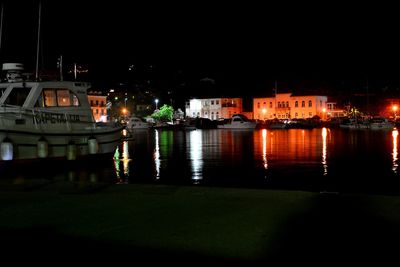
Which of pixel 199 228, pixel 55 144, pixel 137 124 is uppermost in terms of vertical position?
pixel 137 124

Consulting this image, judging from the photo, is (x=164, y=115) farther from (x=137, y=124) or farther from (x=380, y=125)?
(x=380, y=125)

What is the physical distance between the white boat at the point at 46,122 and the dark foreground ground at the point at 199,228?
930 centimetres

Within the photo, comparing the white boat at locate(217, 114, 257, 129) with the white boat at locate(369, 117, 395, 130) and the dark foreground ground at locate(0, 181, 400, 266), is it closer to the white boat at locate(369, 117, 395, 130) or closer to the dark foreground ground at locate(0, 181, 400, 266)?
the white boat at locate(369, 117, 395, 130)

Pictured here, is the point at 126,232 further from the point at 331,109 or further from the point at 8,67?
the point at 331,109

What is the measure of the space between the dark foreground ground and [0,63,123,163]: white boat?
30.5 ft

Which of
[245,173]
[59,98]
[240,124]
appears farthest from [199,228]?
[240,124]

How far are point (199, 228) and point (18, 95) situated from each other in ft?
52.6

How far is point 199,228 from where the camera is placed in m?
7.54

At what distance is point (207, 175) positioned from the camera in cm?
2011

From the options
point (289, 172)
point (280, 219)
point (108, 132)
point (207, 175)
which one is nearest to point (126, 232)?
point (280, 219)

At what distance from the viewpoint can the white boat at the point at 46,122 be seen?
64.2 feet

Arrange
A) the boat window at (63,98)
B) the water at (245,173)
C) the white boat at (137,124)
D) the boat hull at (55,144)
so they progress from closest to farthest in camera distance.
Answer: the water at (245,173)
the boat hull at (55,144)
the boat window at (63,98)
the white boat at (137,124)

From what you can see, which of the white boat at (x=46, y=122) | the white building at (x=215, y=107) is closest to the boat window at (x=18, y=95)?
the white boat at (x=46, y=122)

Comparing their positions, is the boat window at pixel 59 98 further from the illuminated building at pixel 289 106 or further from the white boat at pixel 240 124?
the illuminated building at pixel 289 106
